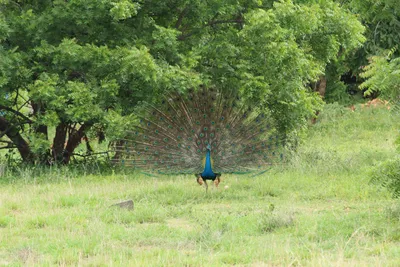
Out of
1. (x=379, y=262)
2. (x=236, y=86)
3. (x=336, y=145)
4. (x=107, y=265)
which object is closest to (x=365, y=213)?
(x=379, y=262)

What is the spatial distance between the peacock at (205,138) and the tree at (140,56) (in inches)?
37.3

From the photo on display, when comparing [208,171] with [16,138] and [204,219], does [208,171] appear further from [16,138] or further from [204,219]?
[16,138]

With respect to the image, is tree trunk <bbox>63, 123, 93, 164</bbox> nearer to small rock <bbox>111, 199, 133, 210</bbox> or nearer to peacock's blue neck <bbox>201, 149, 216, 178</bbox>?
peacock's blue neck <bbox>201, 149, 216, 178</bbox>

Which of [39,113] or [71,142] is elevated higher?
[39,113]

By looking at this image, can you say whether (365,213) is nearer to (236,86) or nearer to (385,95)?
(385,95)

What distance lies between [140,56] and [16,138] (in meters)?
4.42

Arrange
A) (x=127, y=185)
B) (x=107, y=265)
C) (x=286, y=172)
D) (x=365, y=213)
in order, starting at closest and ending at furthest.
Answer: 1. (x=107, y=265)
2. (x=365, y=213)
3. (x=127, y=185)
4. (x=286, y=172)

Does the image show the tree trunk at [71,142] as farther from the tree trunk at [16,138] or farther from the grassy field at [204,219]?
the grassy field at [204,219]

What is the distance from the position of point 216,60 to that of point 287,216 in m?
7.50

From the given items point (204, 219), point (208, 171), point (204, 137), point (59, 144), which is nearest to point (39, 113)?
point (59, 144)

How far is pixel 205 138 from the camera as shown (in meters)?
13.3

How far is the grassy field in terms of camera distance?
775cm

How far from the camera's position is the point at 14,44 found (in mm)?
15766

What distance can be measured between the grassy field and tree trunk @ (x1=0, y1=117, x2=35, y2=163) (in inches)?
64.8
